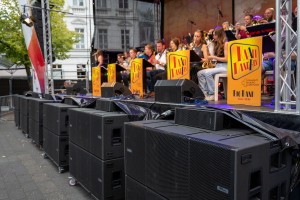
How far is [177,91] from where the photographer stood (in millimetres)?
4258

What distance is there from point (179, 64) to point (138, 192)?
2.71 metres

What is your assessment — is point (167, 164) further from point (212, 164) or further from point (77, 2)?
point (77, 2)

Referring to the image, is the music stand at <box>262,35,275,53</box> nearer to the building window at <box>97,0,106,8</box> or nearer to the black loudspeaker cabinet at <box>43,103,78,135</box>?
the black loudspeaker cabinet at <box>43,103,78,135</box>

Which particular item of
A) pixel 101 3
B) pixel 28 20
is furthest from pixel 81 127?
pixel 101 3

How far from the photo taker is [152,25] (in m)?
13.8

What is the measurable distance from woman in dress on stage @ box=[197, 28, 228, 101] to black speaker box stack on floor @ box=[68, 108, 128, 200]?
1810 mm

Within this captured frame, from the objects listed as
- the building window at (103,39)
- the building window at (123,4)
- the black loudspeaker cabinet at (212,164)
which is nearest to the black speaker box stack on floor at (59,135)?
the black loudspeaker cabinet at (212,164)

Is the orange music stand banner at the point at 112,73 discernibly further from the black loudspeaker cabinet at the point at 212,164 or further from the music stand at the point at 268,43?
the black loudspeaker cabinet at the point at 212,164

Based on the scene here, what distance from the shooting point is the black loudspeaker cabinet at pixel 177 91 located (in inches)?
166

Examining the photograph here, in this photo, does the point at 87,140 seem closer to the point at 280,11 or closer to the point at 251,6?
the point at 280,11

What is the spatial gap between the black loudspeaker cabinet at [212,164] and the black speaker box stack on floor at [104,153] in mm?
894

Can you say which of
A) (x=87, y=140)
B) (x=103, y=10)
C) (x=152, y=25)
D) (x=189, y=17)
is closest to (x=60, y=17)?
(x=103, y=10)

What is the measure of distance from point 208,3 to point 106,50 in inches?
213

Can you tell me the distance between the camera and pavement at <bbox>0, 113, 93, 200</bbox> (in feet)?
14.5
